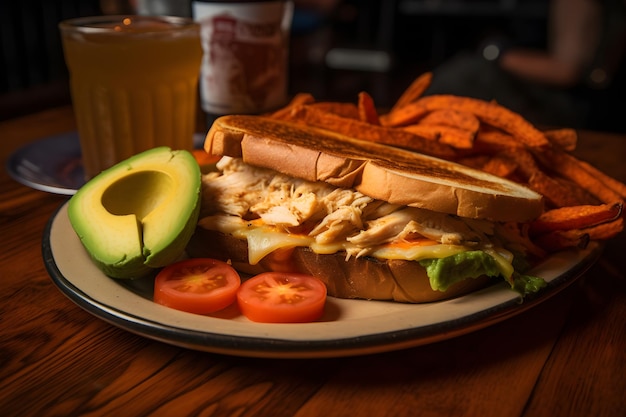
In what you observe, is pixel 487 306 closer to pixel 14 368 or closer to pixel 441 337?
pixel 441 337

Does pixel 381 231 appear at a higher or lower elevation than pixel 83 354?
higher

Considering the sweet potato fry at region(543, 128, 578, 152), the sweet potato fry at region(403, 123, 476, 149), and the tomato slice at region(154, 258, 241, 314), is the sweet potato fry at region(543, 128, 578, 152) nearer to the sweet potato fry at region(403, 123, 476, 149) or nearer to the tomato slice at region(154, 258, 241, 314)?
the sweet potato fry at region(403, 123, 476, 149)

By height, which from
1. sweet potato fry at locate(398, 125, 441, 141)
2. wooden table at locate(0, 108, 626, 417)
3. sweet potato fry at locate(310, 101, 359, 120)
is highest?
sweet potato fry at locate(310, 101, 359, 120)

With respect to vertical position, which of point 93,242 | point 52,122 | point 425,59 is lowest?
point 425,59

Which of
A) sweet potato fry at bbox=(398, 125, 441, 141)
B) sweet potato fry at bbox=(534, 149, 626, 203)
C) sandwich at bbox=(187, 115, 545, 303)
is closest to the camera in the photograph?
sandwich at bbox=(187, 115, 545, 303)

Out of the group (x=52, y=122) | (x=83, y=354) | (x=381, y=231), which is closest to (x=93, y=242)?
(x=83, y=354)

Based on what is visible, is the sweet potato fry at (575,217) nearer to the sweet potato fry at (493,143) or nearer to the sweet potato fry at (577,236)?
the sweet potato fry at (577,236)

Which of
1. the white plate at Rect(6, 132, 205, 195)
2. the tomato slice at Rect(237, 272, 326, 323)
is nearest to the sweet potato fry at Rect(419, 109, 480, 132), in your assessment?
the tomato slice at Rect(237, 272, 326, 323)
